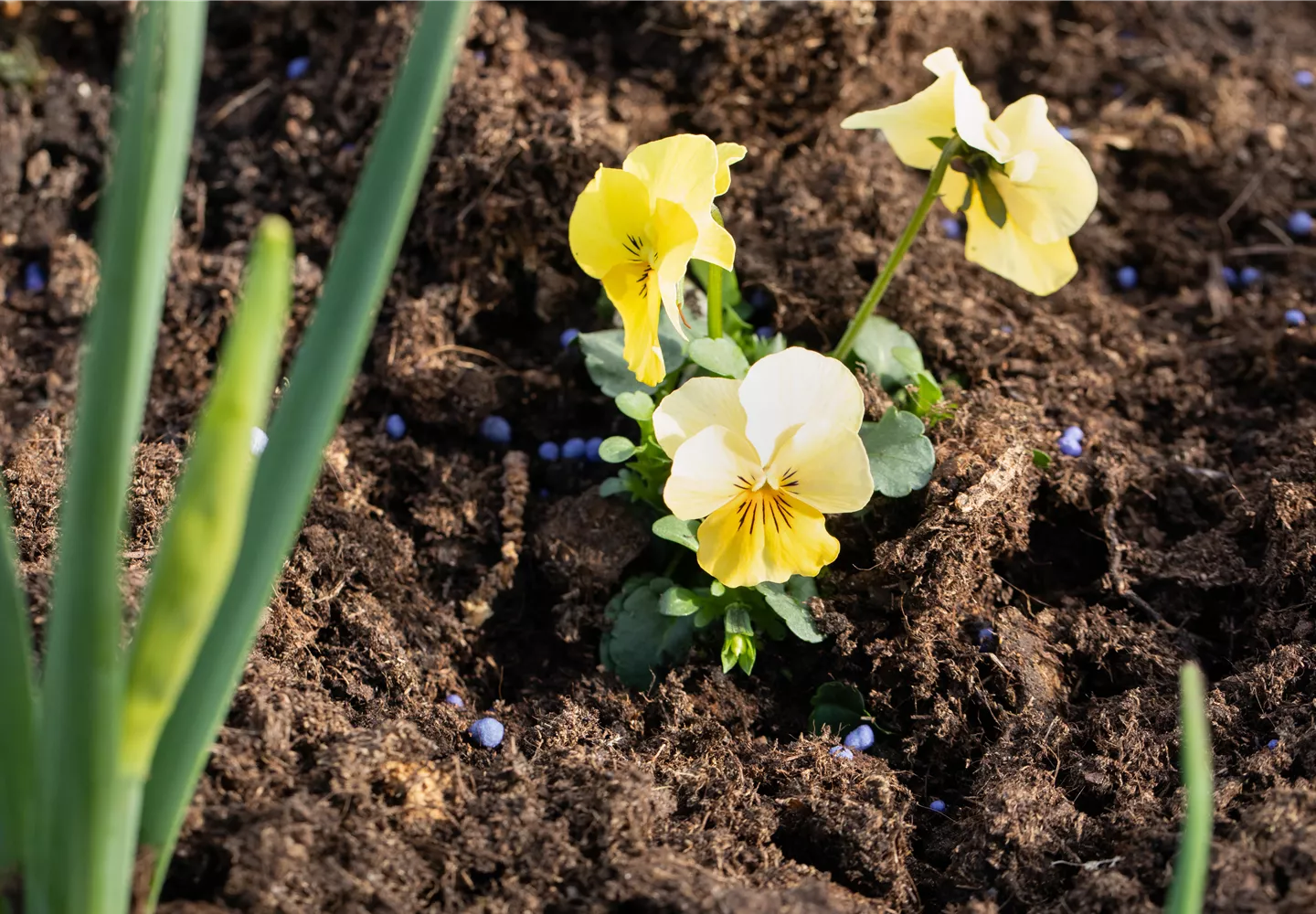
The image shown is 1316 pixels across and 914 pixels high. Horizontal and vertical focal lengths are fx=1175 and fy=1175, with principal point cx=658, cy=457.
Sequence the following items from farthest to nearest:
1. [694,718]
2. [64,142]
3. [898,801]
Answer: [64,142] < [694,718] < [898,801]

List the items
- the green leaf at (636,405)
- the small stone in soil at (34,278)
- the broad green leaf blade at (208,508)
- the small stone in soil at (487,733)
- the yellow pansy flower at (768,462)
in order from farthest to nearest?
1. the small stone in soil at (34,278)
2. the green leaf at (636,405)
3. the small stone in soil at (487,733)
4. the yellow pansy flower at (768,462)
5. the broad green leaf blade at (208,508)

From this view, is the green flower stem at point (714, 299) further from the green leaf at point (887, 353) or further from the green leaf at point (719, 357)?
the green leaf at point (887, 353)

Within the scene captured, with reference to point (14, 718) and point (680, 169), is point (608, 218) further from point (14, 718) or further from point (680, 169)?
point (14, 718)

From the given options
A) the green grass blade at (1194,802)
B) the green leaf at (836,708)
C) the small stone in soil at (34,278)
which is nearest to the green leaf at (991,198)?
the green leaf at (836,708)

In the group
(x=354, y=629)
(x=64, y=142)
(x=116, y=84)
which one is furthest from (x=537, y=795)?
(x=116, y=84)

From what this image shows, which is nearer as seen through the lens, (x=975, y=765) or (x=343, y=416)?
(x=975, y=765)

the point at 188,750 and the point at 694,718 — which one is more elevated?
the point at 188,750

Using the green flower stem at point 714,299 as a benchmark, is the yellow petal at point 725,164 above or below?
above

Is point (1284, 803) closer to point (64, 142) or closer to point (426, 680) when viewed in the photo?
point (426, 680)
